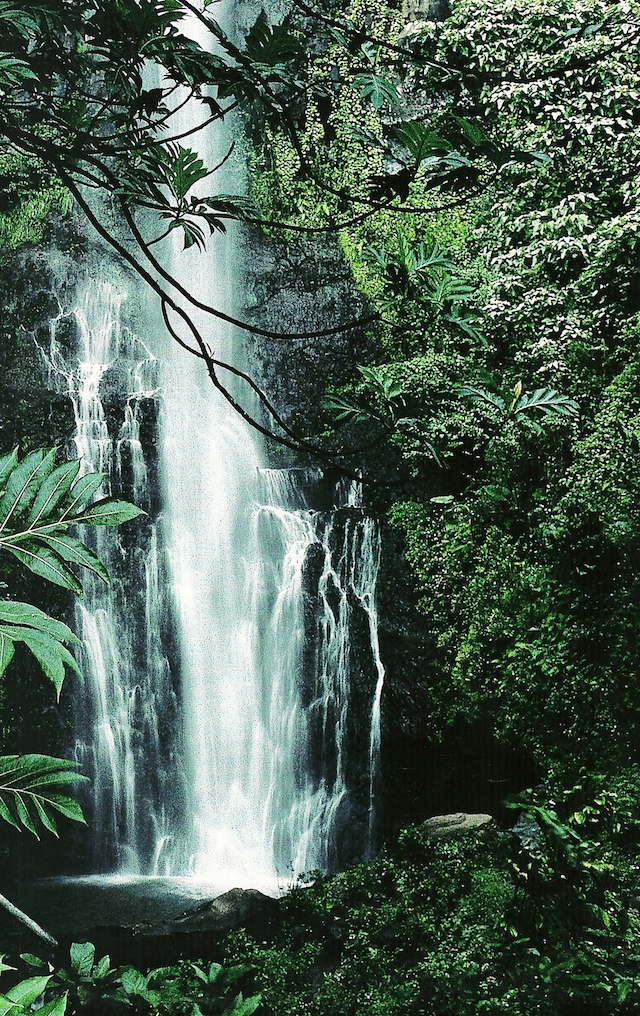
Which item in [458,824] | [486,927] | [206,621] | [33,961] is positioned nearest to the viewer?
[33,961]

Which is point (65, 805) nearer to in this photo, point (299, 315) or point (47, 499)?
point (47, 499)

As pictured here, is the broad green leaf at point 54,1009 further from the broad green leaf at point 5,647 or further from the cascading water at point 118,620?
the cascading water at point 118,620

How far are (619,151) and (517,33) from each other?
325 millimetres

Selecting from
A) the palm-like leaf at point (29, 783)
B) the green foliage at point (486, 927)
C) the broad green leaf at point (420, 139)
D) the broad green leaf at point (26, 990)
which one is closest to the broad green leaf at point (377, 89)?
the broad green leaf at point (420, 139)

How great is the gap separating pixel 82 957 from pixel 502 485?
3.86ft

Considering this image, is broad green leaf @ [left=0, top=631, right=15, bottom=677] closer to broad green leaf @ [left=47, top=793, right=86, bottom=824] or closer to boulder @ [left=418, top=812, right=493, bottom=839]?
broad green leaf @ [left=47, top=793, right=86, bottom=824]

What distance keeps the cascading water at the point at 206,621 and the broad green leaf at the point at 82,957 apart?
18.7 inches

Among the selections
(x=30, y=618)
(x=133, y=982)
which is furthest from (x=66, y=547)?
(x=133, y=982)

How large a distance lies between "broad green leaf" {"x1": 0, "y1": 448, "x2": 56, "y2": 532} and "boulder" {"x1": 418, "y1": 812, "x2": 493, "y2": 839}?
1.24 metres

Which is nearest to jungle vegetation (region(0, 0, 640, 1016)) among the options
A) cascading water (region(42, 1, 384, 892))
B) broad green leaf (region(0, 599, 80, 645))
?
cascading water (region(42, 1, 384, 892))

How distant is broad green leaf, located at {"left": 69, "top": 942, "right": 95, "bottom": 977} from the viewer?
1.37 metres

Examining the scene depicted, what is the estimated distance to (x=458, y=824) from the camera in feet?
5.72

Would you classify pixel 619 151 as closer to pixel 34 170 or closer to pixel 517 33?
pixel 517 33

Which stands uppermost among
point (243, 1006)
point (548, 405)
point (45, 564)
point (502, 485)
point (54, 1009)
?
point (548, 405)
